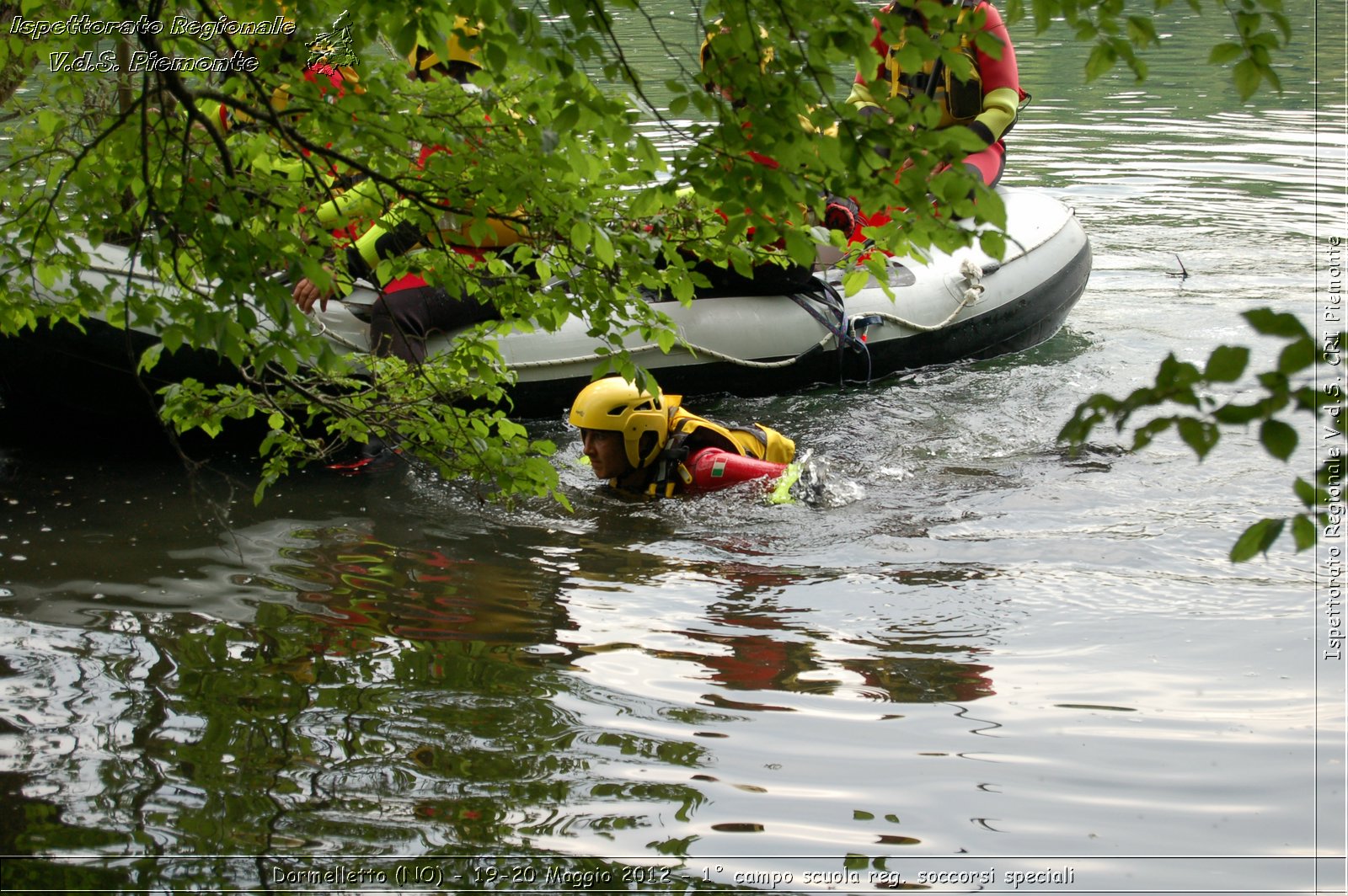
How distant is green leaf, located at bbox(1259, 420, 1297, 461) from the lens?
1611 mm

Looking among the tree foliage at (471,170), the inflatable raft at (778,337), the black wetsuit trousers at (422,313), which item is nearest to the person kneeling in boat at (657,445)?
the inflatable raft at (778,337)

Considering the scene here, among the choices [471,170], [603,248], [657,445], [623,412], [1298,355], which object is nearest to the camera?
[1298,355]

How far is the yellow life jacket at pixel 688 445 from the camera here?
5.58 metres

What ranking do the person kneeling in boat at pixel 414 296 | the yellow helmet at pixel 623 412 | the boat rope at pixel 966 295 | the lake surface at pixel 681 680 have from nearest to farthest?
the lake surface at pixel 681 680 < the person kneeling in boat at pixel 414 296 < the yellow helmet at pixel 623 412 < the boat rope at pixel 966 295

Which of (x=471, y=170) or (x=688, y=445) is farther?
(x=688, y=445)

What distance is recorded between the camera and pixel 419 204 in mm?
3389

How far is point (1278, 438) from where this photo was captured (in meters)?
1.62

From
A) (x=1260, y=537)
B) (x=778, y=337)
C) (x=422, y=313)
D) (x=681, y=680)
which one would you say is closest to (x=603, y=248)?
(x=681, y=680)

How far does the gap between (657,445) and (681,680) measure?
2.00 m

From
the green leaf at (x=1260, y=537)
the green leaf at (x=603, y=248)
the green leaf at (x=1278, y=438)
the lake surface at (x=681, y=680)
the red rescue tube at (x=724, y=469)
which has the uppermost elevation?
the green leaf at (x=603, y=248)

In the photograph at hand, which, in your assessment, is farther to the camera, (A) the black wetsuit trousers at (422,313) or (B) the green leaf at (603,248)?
(A) the black wetsuit trousers at (422,313)

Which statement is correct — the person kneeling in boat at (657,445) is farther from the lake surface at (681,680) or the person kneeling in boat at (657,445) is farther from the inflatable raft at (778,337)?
the inflatable raft at (778,337)

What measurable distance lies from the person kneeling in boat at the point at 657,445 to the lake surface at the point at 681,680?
14 centimetres

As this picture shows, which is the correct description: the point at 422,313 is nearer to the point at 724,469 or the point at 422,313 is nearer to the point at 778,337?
the point at 724,469
